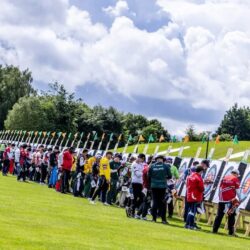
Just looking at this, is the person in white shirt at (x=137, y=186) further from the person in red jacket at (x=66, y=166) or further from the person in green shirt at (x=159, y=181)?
the person in red jacket at (x=66, y=166)

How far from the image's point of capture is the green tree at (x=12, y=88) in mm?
108250

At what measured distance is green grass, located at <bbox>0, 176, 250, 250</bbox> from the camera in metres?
11.6

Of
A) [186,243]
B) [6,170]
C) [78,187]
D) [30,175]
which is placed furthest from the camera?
[6,170]

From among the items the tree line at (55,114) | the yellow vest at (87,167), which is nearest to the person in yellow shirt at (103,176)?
the yellow vest at (87,167)

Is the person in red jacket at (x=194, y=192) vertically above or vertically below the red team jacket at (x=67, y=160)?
below

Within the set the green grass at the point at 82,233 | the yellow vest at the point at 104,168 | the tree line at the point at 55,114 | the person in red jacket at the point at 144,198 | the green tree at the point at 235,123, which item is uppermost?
the green tree at the point at 235,123

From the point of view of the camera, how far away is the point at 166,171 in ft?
63.0

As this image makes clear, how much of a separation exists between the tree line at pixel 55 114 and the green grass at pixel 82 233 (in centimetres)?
7221

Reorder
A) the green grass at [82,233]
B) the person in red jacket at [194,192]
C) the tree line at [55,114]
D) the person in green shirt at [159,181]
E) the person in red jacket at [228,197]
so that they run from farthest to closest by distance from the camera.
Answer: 1. the tree line at [55,114]
2. the person in green shirt at [159,181]
3. the person in red jacket at [194,192]
4. the person in red jacket at [228,197]
5. the green grass at [82,233]

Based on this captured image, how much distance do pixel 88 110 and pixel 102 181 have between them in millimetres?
86199

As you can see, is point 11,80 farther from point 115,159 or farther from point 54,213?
point 54,213

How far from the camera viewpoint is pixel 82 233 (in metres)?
13.5

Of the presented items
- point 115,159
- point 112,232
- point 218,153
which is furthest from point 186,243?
point 218,153

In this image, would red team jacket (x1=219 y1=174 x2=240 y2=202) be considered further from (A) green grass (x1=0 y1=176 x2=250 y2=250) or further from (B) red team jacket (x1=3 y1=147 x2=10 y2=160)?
(B) red team jacket (x1=3 y1=147 x2=10 y2=160)
